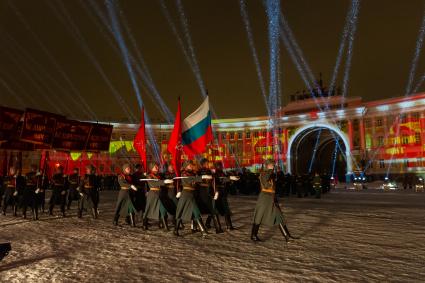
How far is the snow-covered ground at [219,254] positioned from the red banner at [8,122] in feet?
23.0

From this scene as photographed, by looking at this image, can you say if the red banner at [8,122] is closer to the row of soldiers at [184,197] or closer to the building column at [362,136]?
the row of soldiers at [184,197]

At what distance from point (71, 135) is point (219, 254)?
13735 millimetres

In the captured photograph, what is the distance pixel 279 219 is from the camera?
818cm

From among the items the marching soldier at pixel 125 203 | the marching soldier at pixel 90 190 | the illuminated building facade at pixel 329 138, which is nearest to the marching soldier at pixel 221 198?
the marching soldier at pixel 125 203

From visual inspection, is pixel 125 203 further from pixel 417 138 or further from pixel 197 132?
pixel 417 138

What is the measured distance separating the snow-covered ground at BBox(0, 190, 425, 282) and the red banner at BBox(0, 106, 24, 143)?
23.0 feet

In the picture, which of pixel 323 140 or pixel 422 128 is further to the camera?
pixel 323 140

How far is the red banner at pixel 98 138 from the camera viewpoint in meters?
20.1

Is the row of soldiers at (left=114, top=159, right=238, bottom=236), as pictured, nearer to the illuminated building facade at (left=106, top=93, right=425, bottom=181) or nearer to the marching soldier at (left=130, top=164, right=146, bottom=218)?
the marching soldier at (left=130, top=164, right=146, bottom=218)

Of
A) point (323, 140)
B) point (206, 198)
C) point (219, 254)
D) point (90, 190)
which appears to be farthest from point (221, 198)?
point (323, 140)

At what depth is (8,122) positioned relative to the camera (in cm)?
1705

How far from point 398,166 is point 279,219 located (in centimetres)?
5235

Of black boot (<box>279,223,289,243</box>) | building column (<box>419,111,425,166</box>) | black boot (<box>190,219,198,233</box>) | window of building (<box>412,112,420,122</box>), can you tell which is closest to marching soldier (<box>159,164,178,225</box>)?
black boot (<box>190,219,198,233</box>)

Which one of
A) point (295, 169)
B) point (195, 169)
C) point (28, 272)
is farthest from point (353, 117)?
point (28, 272)
